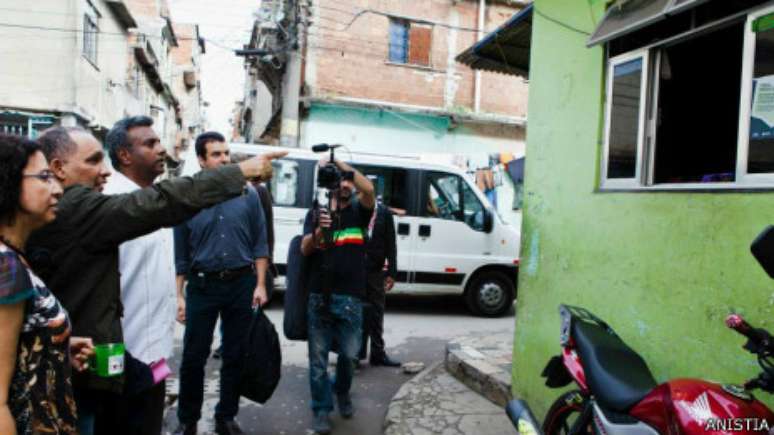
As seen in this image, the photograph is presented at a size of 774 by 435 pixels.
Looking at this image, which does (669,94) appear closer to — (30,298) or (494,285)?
(30,298)

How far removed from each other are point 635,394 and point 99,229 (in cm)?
200

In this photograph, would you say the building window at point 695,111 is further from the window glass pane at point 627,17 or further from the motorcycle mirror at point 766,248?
the motorcycle mirror at point 766,248

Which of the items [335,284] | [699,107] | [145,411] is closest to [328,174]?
[335,284]

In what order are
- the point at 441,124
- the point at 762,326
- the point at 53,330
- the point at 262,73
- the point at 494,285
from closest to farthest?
the point at 53,330, the point at 762,326, the point at 494,285, the point at 441,124, the point at 262,73

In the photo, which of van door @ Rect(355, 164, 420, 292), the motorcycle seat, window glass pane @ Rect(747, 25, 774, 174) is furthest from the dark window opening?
van door @ Rect(355, 164, 420, 292)

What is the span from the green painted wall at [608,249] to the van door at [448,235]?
371 cm

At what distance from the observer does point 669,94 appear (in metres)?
3.29

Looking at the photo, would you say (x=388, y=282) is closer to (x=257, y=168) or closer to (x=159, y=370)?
(x=159, y=370)

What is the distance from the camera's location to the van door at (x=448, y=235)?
771 centimetres

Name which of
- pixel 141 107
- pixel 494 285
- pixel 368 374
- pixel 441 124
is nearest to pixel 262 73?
pixel 141 107

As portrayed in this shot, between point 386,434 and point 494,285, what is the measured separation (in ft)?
14.6

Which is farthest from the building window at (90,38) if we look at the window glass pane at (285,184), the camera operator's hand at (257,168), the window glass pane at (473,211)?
the camera operator's hand at (257,168)

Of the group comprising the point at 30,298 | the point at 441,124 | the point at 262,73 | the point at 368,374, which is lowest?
the point at 368,374

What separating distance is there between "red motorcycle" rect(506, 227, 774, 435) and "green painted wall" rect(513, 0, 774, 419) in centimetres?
36
